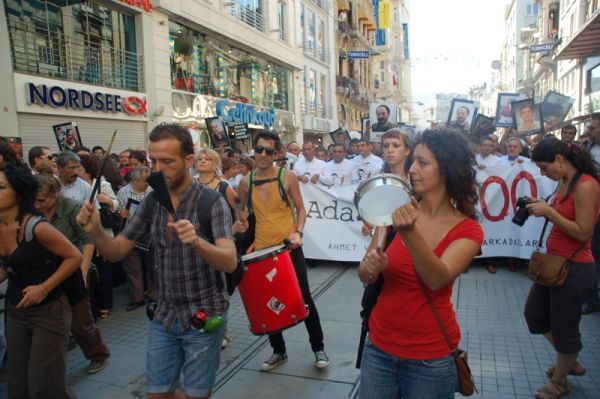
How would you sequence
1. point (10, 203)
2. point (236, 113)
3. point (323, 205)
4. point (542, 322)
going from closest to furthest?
point (10, 203), point (542, 322), point (323, 205), point (236, 113)

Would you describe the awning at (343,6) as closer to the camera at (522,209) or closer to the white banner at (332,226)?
the white banner at (332,226)

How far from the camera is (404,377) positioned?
7.00 feet

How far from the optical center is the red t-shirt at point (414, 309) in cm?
A: 205

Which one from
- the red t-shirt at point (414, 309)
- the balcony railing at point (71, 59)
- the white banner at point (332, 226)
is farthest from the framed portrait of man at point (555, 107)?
the balcony railing at point (71, 59)

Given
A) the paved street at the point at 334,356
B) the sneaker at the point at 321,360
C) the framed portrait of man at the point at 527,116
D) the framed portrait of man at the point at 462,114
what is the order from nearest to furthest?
1. the paved street at the point at 334,356
2. the sneaker at the point at 321,360
3. the framed portrait of man at the point at 527,116
4. the framed portrait of man at the point at 462,114

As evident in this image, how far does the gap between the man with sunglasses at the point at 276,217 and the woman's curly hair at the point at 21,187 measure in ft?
5.70

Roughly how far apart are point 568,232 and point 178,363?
2.68 m

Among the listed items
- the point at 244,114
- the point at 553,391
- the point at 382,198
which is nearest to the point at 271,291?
the point at 382,198

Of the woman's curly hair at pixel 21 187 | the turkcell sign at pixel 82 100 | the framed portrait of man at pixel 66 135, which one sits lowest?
the woman's curly hair at pixel 21 187

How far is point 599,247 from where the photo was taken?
568 centimetres

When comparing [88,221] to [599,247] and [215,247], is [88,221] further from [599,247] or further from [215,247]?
[599,247]

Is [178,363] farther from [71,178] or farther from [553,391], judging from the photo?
[71,178]

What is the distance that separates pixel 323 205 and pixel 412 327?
225 inches

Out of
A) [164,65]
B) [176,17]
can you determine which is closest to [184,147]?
[164,65]
